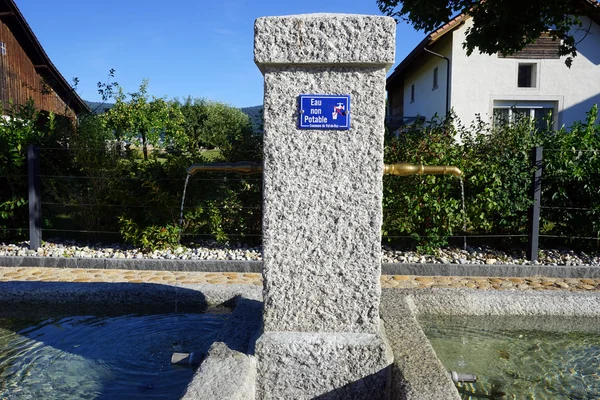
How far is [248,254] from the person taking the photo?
653 cm

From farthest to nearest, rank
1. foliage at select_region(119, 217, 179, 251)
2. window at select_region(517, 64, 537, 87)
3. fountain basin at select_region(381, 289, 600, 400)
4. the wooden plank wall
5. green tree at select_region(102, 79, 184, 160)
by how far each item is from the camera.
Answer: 1. green tree at select_region(102, 79, 184, 160)
2. the wooden plank wall
3. window at select_region(517, 64, 537, 87)
4. foliage at select_region(119, 217, 179, 251)
5. fountain basin at select_region(381, 289, 600, 400)

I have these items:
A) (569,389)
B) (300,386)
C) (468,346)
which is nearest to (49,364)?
(300,386)

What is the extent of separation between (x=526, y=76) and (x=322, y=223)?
17562 millimetres

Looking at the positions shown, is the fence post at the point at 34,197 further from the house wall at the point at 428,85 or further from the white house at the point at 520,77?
the white house at the point at 520,77

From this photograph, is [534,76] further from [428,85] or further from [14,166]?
[14,166]

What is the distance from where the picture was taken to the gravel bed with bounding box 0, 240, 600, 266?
250 inches

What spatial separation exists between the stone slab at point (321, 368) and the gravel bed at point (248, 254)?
12.4ft

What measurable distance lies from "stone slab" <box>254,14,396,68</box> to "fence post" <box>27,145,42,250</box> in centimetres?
550

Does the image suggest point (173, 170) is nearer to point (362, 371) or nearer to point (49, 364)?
point (49, 364)

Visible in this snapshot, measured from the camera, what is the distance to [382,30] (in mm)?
2322

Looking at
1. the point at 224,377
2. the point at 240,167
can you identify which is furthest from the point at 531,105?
the point at 224,377

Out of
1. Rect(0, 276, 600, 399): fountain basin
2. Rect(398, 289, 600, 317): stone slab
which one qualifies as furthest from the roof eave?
Rect(398, 289, 600, 317): stone slab

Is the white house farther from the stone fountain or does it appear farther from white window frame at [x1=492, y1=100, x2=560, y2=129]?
the stone fountain

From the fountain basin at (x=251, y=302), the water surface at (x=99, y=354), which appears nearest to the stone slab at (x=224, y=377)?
the fountain basin at (x=251, y=302)
